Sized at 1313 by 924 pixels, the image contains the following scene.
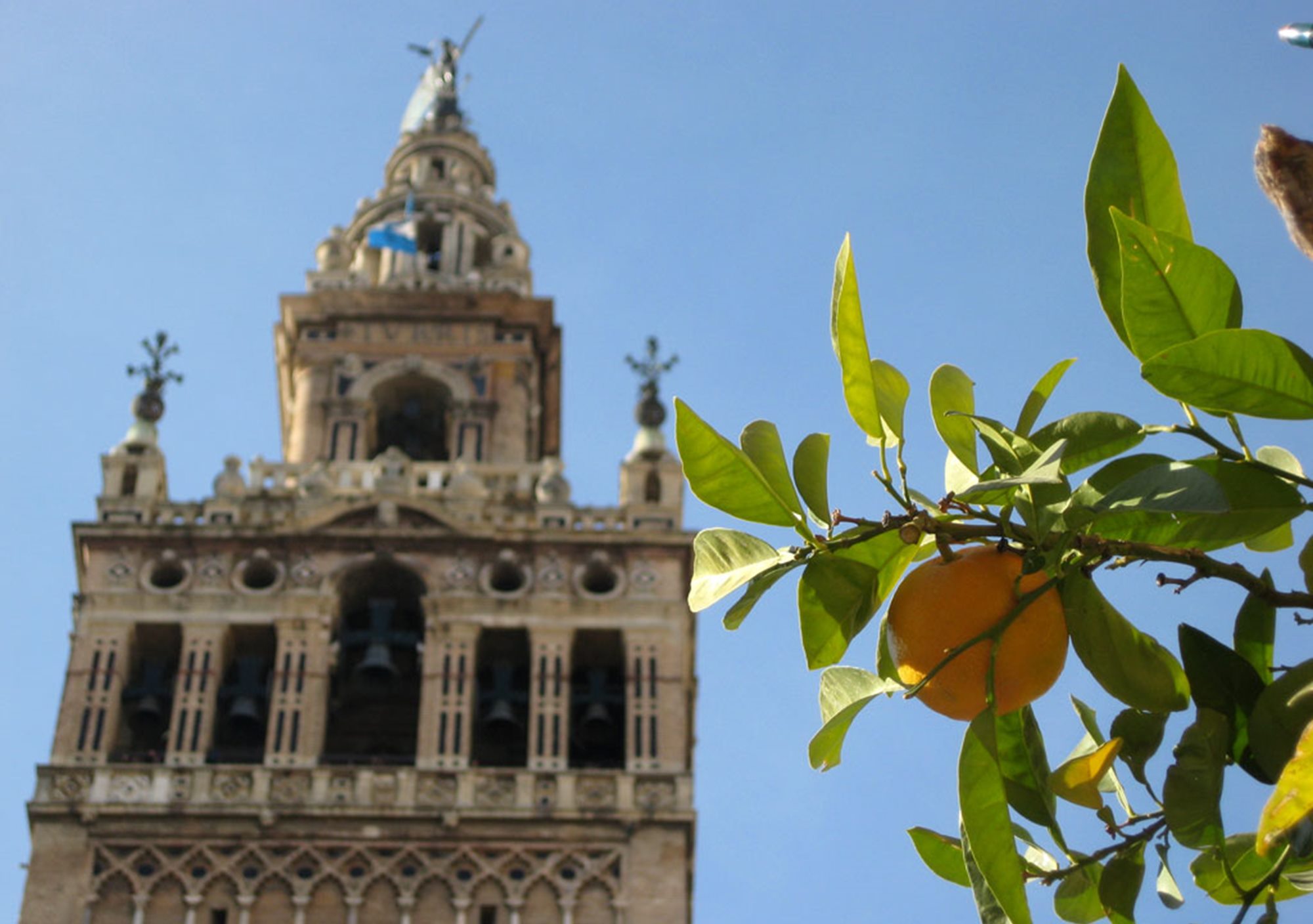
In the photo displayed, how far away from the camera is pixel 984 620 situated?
3.45 metres

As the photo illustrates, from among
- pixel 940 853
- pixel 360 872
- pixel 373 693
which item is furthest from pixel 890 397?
pixel 373 693

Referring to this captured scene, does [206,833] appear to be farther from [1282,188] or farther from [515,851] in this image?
[1282,188]

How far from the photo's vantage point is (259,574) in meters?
34.4

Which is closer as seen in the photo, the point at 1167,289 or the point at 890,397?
the point at 1167,289

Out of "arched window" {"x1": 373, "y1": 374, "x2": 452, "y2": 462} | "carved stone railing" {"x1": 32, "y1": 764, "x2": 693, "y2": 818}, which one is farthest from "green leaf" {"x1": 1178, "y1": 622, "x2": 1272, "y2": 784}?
"arched window" {"x1": 373, "y1": 374, "x2": 452, "y2": 462}

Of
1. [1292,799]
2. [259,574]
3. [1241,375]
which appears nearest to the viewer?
[1292,799]

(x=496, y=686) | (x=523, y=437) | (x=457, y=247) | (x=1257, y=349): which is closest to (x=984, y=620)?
(x=1257, y=349)

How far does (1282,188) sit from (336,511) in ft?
105

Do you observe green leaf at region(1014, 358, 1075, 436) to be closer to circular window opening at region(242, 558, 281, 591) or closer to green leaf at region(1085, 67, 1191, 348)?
green leaf at region(1085, 67, 1191, 348)

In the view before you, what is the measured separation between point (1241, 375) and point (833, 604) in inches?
30.0

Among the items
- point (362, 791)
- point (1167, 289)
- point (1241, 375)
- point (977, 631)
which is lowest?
point (977, 631)

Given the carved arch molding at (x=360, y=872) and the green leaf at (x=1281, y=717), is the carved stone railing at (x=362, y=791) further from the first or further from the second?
the green leaf at (x=1281, y=717)

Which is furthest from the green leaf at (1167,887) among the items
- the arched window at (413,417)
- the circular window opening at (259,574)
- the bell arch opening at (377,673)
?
the arched window at (413,417)

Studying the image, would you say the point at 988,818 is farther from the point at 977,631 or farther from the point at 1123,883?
the point at 1123,883
